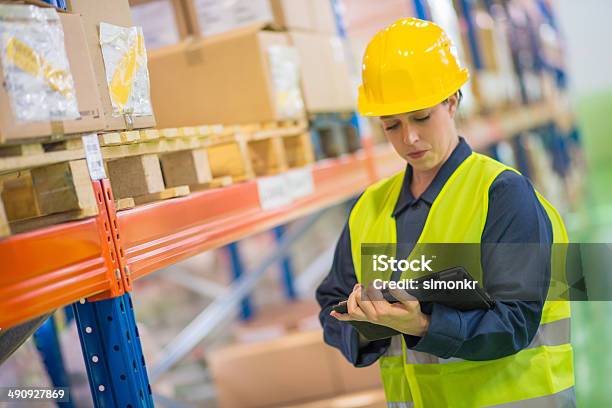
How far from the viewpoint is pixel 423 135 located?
2701 mm

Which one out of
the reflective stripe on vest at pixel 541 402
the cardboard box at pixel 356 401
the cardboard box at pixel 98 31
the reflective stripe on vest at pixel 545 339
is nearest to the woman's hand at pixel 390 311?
the reflective stripe on vest at pixel 545 339

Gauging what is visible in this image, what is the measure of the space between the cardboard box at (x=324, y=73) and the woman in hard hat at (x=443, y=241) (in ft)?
4.92

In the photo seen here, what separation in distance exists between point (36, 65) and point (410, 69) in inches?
46.4

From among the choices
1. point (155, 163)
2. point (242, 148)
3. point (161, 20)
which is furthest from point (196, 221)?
point (161, 20)

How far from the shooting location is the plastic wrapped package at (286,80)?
404 cm

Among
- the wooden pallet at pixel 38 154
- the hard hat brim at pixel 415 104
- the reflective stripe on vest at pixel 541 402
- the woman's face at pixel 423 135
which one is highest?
the wooden pallet at pixel 38 154

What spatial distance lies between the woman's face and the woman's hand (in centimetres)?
55

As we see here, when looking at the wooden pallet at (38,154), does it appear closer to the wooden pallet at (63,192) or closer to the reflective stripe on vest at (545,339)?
the wooden pallet at (63,192)

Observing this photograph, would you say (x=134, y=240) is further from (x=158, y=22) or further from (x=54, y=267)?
(x=158, y=22)

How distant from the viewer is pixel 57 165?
242 centimetres

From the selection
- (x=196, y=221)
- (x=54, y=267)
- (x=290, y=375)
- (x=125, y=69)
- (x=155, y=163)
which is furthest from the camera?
(x=290, y=375)

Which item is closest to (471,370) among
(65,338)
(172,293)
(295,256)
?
(65,338)

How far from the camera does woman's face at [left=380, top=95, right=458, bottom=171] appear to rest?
8.83ft

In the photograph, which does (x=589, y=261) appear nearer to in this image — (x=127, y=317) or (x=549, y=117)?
(x=127, y=317)
